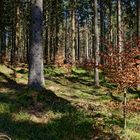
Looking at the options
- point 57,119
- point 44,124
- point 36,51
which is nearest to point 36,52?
point 36,51

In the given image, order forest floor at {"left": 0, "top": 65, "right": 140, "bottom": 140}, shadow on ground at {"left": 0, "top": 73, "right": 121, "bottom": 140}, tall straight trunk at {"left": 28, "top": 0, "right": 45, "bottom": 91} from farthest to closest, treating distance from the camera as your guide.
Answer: tall straight trunk at {"left": 28, "top": 0, "right": 45, "bottom": 91}
forest floor at {"left": 0, "top": 65, "right": 140, "bottom": 140}
shadow on ground at {"left": 0, "top": 73, "right": 121, "bottom": 140}

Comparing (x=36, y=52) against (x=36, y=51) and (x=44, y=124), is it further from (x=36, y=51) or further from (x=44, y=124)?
(x=44, y=124)

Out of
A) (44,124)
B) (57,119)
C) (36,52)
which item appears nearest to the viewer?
(44,124)

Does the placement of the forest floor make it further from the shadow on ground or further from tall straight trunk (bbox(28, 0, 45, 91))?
tall straight trunk (bbox(28, 0, 45, 91))

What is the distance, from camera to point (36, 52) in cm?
1603

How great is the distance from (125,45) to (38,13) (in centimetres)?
451

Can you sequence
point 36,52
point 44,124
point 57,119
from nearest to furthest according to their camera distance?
point 44,124 < point 57,119 < point 36,52

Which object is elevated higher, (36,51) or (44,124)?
(36,51)

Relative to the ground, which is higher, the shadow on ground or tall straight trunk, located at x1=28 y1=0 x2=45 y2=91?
tall straight trunk, located at x1=28 y1=0 x2=45 y2=91

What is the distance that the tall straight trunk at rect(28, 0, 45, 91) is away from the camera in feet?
52.3

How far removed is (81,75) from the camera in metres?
30.0

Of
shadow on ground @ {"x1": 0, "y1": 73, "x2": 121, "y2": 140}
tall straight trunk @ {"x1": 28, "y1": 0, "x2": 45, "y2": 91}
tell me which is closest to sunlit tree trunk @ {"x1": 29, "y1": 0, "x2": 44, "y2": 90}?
tall straight trunk @ {"x1": 28, "y1": 0, "x2": 45, "y2": 91}

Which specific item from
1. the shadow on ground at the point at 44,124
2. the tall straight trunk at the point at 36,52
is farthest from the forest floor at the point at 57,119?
the tall straight trunk at the point at 36,52

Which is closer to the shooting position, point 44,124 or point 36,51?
point 44,124
